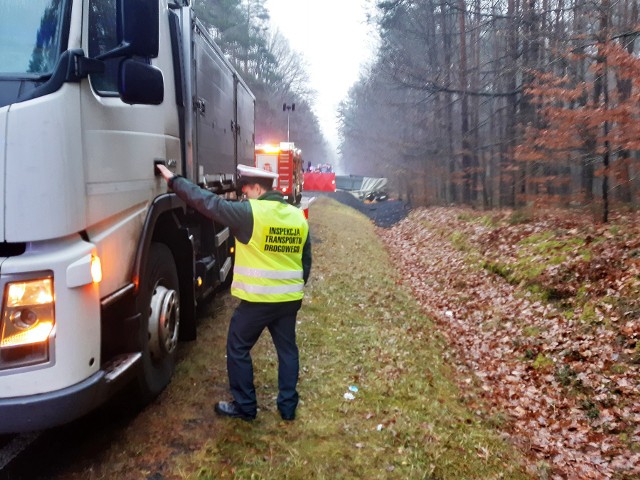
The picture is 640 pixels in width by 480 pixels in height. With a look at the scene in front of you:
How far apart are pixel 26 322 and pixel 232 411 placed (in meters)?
1.96

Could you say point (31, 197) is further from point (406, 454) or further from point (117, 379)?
point (406, 454)

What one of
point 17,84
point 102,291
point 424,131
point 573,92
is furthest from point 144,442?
point 424,131

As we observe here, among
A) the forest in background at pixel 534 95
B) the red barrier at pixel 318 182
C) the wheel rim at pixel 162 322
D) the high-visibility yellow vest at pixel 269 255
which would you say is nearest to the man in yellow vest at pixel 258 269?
the high-visibility yellow vest at pixel 269 255

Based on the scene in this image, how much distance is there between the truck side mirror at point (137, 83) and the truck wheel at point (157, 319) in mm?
1145

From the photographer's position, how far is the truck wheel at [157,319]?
385cm

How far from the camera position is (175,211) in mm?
4754

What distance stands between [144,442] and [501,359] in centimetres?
469

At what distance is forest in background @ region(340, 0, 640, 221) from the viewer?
10273 millimetres

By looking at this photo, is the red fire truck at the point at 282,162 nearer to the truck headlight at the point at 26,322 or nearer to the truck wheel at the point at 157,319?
the truck wheel at the point at 157,319

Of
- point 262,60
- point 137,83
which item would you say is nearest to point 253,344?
point 137,83

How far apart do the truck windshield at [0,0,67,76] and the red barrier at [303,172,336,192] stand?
3284 centimetres

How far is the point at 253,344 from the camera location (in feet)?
14.1

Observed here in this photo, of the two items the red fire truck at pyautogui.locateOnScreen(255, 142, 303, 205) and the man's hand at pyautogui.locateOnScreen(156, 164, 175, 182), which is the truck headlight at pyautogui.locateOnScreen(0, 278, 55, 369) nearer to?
the man's hand at pyautogui.locateOnScreen(156, 164, 175, 182)

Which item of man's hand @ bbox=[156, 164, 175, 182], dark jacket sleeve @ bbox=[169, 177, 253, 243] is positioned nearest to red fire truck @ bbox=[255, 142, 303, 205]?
man's hand @ bbox=[156, 164, 175, 182]
